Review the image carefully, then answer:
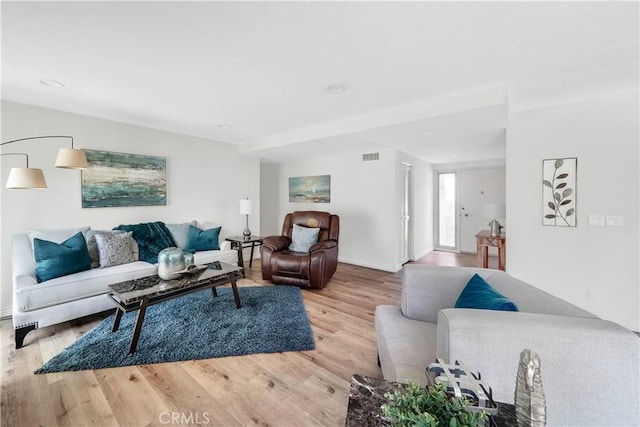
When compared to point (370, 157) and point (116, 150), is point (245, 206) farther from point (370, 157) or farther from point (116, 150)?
point (370, 157)

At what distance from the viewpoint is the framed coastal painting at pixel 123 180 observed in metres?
3.32

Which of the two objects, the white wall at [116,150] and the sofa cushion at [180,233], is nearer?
the white wall at [116,150]

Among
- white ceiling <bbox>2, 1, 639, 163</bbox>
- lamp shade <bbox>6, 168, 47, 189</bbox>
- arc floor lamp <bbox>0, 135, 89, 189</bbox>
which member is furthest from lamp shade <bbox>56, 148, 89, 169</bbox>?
white ceiling <bbox>2, 1, 639, 163</bbox>

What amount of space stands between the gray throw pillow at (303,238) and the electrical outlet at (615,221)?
10.7 feet

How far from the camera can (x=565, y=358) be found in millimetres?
911

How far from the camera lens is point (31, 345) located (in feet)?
7.14

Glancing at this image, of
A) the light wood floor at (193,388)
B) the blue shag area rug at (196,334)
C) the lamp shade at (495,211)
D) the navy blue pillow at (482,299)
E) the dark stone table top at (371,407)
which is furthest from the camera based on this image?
the lamp shade at (495,211)

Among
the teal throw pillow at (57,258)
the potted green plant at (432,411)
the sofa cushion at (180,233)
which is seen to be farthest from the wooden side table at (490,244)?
the teal throw pillow at (57,258)

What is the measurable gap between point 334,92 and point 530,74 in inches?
67.3

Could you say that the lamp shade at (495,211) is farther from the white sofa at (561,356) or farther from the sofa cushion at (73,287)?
the sofa cushion at (73,287)

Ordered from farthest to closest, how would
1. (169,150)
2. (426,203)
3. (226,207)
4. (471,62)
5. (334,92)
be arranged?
1. (426,203)
2. (226,207)
3. (169,150)
4. (334,92)
5. (471,62)

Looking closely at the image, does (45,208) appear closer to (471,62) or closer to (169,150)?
(169,150)

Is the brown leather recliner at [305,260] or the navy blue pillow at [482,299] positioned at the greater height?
the navy blue pillow at [482,299]

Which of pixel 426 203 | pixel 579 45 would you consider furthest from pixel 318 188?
pixel 579 45
